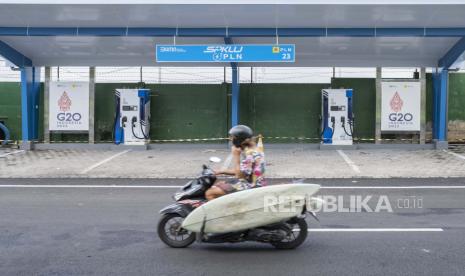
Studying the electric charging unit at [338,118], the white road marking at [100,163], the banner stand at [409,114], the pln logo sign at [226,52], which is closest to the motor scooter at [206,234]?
the white road marking at [100,163]

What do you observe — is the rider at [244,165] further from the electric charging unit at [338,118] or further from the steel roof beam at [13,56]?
the steel roof beam at [13,56]

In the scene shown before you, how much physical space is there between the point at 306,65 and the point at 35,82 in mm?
9174

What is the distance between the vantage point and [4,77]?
20984 millimetres

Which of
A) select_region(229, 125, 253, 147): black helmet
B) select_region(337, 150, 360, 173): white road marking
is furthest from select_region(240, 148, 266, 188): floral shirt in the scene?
select_region(337, 150, 360, 173): white road marking

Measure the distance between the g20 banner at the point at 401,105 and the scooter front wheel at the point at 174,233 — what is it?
43.0 ft

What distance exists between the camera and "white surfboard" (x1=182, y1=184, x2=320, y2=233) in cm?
670

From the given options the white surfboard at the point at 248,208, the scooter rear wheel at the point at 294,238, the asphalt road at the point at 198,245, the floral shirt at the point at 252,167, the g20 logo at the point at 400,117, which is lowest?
the asphalt road at the point at 198,245

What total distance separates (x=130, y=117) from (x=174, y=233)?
12.4 metres

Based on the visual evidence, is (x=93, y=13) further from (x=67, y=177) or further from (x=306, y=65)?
(x=306, y=65)

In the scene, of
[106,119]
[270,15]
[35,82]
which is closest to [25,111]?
[35,82]

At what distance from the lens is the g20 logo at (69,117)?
1941cm

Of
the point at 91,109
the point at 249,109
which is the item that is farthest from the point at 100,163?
the point at 249,109

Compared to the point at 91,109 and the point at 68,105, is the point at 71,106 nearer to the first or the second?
the point at 68,105

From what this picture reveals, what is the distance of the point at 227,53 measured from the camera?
16.7 meters
